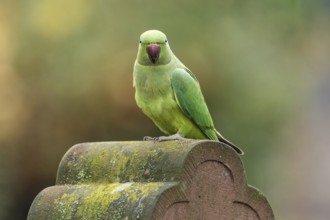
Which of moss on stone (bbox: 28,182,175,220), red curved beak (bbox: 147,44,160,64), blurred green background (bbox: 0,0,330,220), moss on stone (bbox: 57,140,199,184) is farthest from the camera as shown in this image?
blurred green background (bbox: 0,0,330,220)

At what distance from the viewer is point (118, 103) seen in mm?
15000

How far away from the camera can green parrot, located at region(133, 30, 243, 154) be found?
638 cm

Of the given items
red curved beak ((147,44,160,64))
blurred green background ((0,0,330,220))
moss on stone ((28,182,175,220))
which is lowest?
blurred green background ((0,0,330,220))

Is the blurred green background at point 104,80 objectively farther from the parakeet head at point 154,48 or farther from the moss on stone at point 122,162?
the moss on stone at point 122,162

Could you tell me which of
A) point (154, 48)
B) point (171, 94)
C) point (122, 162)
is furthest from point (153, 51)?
point (122, 162)

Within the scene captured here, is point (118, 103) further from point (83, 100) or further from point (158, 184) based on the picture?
point (158, 184)

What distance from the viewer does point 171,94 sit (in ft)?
21.1

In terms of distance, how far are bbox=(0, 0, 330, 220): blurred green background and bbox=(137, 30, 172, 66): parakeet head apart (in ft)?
26.1

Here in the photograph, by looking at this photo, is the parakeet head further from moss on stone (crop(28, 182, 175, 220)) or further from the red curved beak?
moss on stone (crop(28, 182, 175, 220))

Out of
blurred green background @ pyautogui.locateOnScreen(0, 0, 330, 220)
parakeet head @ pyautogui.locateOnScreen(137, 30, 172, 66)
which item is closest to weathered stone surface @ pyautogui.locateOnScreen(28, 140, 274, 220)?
parakeet head @ pyautogui.locateOnScreen(137, 30, 172, 66)

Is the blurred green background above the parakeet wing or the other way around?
the other way around

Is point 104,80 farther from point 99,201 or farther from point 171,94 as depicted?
point 99,201

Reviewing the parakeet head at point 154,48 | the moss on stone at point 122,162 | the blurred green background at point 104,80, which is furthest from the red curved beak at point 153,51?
the blurred green background at point 104,80

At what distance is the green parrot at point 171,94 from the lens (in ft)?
20.9
